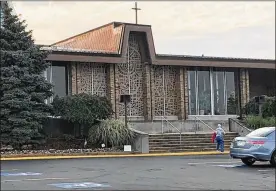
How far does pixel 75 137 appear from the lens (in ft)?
94.7

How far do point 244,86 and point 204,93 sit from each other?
10.8 feet

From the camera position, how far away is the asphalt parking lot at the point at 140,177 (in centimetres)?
1253

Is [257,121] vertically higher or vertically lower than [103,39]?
lower

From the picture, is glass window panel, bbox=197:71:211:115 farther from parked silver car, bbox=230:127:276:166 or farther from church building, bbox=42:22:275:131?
parked silver car, bbox=230:127:276:166

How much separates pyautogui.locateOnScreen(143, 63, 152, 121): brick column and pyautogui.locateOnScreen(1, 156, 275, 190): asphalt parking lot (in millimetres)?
16662

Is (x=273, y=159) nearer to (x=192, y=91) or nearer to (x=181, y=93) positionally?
(x=181, y=93)

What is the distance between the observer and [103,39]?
36250 mm

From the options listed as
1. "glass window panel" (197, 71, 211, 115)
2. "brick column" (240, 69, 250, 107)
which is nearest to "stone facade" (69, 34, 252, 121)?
"glass window panel" (197, 71, 211, 115)

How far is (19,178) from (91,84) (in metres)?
20.7

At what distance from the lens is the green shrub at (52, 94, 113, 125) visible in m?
27.9

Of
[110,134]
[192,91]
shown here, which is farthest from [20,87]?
[192,91]

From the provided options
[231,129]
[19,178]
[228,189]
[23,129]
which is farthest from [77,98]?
[228,189]

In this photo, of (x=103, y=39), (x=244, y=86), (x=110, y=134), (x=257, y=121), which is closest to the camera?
(x=110, y=134)

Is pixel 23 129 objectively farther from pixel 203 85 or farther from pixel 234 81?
pixel 234 81
